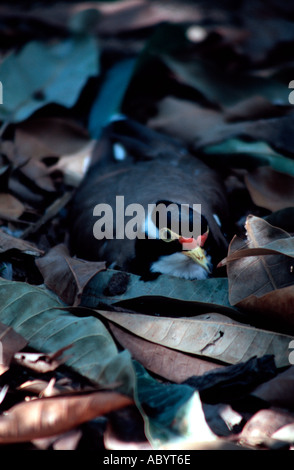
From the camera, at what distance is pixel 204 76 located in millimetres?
4117

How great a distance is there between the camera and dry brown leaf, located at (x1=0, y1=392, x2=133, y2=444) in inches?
68.4

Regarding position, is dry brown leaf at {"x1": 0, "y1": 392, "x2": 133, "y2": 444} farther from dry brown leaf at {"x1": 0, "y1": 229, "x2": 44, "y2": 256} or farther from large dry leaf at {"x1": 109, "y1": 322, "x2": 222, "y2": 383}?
dry brown leaf at {"x1": 0, "y1": 229, "x2": 44, "y2": 256}

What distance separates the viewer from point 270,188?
3.22m

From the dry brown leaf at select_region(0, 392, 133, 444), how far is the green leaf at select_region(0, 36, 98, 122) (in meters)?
2.50

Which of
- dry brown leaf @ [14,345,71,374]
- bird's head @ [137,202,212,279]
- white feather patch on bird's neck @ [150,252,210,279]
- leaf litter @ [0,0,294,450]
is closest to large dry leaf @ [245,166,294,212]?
leaf litter @ [0,0,294,450]

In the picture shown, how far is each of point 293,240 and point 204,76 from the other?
2.26 m

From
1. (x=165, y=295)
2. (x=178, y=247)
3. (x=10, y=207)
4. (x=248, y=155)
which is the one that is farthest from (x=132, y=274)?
(x=248, y=155)

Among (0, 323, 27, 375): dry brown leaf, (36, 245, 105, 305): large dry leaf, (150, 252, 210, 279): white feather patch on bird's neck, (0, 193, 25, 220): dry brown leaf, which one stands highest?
(0, 323, 27, 375): dry brown leaf

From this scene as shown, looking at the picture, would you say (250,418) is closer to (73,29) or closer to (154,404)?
(154,404)

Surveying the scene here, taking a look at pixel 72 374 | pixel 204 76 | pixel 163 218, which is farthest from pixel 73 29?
pixel 72 374

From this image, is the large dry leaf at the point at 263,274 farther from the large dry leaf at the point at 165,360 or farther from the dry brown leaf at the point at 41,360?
the dry brown leaf at the point at 41,360

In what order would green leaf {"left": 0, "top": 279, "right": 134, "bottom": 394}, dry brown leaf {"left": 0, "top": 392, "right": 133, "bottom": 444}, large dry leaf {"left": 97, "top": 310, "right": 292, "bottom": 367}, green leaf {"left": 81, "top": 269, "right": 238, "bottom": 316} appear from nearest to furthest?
1. dry brown leaf {"left": 0, "top": 392, "right": 133, "bottom": 444}
2. green leaf {"left": 0, "top": 279, "right": 134, "bottom": 394}
3. large dry leaf {"left": 97, "top": 310, "right": 292, "bottom": 367}
4. green leaf {"left": 81, "top": 269, "right": 238, "bottom": 316}

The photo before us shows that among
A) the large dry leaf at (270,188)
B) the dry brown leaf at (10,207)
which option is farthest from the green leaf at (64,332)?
the large dry leaf at (270,188)

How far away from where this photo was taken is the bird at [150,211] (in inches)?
114
